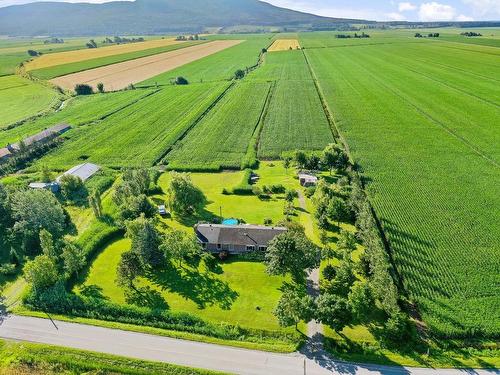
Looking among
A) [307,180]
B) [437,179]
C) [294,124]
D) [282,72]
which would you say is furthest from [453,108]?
[282,72]

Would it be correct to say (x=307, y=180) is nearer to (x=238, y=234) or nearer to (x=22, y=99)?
(x=238, y=234)

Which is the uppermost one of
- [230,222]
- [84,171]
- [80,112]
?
[80,112]

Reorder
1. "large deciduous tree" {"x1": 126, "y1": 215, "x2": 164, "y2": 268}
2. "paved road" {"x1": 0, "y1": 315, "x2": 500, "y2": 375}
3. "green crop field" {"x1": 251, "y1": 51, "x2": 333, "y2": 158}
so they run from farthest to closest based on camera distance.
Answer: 1. "green crop field" {"x1": 251, "y1": 51, "x2": 333, "y2": 158}
2. "large deciduous tree" {"x1": 126, "y1": 215, "x2": 164, "y2": 268}
3. "paved road" {"x1": 0, "y1": 315, "x2": 500, "y2": 375}

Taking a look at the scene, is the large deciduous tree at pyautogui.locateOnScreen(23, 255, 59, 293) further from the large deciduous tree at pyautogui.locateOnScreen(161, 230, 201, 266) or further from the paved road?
the large deciduous tree at pyautogui.locateOnScreen(161, 230, 201, 266)

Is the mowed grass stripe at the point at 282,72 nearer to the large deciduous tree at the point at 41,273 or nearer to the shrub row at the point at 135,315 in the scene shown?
the large deciduous tree at the point at 41,273

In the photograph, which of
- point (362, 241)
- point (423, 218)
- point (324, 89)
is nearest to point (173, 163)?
point (362, 241)

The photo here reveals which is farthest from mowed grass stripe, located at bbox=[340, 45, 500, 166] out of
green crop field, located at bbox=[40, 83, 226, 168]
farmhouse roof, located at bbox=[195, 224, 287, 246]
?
green crop field, located at bbox=[40, 83, 226, 168]

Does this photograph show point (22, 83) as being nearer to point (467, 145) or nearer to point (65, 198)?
point (65, 198)
